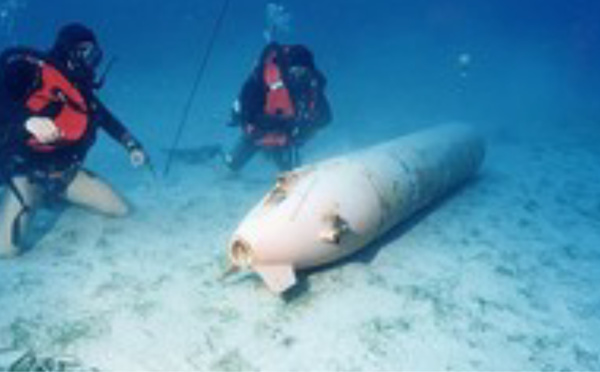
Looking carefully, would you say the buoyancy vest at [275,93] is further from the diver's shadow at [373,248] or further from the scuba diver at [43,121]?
the diver's shadow at [373,248]

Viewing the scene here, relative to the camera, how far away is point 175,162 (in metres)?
9.62

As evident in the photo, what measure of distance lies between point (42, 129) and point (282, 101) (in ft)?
10.5

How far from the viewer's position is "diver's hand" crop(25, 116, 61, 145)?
5453 millimetres

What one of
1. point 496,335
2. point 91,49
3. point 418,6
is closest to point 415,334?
point 496,335

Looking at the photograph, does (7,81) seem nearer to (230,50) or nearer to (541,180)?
(541,180)

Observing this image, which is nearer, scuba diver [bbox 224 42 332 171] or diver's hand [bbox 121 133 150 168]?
diver's hand [bbox 121 133 150 168]

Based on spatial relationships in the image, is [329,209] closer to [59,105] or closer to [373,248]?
[373,248]

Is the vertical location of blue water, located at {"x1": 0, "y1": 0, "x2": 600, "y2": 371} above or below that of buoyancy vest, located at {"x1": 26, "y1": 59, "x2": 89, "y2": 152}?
→ below

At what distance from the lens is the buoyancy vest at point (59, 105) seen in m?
5.66

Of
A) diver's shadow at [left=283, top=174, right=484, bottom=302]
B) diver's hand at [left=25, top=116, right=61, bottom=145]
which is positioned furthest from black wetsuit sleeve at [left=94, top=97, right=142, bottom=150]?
diver's shadow at [left=283, top=174, right=484, bottom=302]

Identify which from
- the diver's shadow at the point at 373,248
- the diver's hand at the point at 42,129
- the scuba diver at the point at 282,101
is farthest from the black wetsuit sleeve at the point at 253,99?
the diver's hand at the point at 42,129

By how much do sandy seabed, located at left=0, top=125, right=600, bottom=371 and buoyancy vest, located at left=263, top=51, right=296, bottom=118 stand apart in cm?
140

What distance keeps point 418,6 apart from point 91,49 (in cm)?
7068

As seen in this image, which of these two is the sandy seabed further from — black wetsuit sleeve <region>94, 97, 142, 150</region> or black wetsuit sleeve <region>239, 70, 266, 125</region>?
black wetsuit sleeve <region>239, 70, 266, 125</region>
